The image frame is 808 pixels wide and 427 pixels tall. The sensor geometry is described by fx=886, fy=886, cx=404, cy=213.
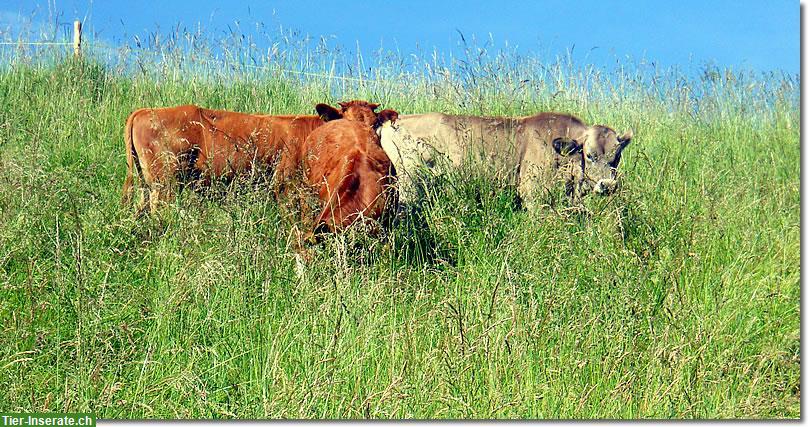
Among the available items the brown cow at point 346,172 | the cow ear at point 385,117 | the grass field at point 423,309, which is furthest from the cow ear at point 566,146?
the brown cow at point 346,172

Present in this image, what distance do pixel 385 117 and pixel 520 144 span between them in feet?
3.78

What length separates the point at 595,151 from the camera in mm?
7371

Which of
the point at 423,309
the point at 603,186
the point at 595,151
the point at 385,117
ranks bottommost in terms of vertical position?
the point at 423,309

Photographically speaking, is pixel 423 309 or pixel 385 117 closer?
pixel 423 309

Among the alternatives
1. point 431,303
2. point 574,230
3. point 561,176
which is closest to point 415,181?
point 561,176

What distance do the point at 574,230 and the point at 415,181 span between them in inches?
71.3

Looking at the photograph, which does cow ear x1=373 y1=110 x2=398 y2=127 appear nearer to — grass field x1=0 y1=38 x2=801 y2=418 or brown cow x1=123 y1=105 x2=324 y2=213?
brown cow x1=123 y1=105 x2=324 y2=213

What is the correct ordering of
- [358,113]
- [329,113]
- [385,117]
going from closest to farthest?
[358,113] < [329,113] < [385,117]

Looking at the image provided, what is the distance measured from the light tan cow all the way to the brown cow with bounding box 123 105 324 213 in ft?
2.90

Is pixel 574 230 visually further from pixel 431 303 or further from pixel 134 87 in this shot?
pixel 134 87

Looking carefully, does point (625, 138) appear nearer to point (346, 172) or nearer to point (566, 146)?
point (566, 146)

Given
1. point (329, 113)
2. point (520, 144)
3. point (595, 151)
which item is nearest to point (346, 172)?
point (329, 113)

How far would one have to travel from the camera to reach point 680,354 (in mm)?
3727

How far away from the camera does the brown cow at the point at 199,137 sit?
7258 millimetres
